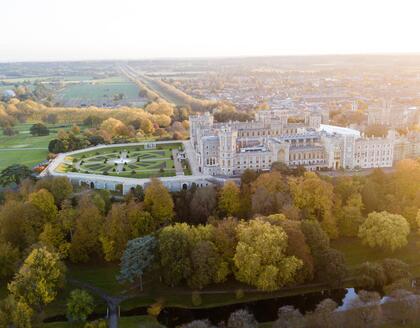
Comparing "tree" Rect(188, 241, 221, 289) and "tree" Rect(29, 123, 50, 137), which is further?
"tree" Rect(29, 123, 50, 137)

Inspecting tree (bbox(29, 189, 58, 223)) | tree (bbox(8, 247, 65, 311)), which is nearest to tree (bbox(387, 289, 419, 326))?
tree (bbox(8, 247, 65, 311))

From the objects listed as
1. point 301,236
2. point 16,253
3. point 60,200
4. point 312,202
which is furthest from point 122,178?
point 301,236

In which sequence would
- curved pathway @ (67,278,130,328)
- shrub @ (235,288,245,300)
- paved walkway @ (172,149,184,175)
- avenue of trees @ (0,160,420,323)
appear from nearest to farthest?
curved pathway @ (67,278,130,328) < avenue of trees @ (0,160,420,323) < shrub @ (235,288,245,300) < paved walkway @ (172,149,184,175)

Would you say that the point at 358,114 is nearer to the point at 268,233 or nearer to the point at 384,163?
the point at 384,163

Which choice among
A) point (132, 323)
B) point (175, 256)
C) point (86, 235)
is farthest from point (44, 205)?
point (132, 323)

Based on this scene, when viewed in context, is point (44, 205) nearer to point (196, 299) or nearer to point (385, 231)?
point (196, 299)

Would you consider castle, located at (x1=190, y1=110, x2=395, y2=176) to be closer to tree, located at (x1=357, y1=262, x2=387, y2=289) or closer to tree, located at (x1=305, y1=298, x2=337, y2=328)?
tree, located at (x1=357, y1=262, x2=387, y2=289)

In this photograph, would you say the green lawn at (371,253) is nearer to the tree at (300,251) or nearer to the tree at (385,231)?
the tree at (385,231)
